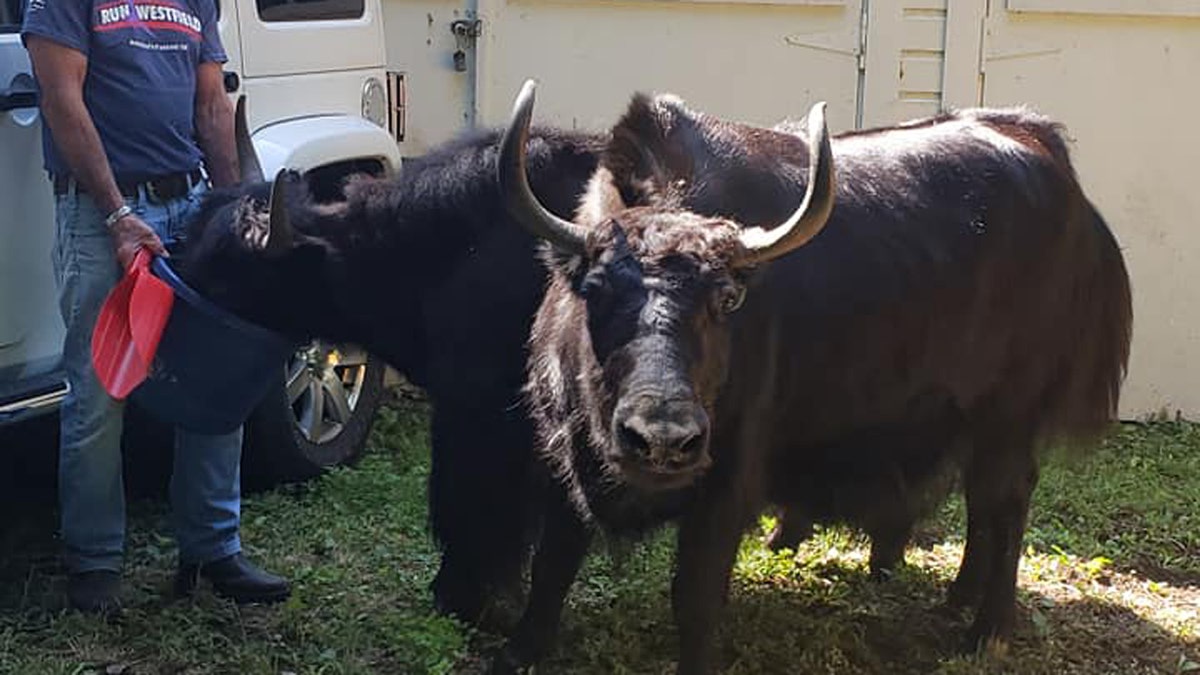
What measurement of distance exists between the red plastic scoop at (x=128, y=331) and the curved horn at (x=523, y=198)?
1087 mm

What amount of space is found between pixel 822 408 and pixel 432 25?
3564 mm

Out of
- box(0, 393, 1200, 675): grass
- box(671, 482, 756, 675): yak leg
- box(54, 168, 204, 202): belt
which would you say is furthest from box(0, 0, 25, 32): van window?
box(671, 482, 756, 675): yak leg

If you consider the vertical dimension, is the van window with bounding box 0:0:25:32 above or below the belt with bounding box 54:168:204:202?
above

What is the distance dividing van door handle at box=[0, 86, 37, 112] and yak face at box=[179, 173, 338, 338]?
0.57 meters

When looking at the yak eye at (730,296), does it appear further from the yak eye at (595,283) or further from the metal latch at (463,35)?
the metal latch at (463,35)

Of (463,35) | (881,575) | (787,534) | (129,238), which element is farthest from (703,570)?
(463,35)

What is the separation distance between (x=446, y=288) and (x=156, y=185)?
0.89 meters

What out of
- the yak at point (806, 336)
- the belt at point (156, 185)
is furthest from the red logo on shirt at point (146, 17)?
the yak at point (806, 336)

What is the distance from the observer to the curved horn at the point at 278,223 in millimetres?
4684

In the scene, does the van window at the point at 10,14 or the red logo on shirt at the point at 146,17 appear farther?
the van window at the point at 10,14

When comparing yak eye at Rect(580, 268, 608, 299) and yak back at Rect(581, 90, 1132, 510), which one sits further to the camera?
yak back at Rect(581, 90, 1132, 510)

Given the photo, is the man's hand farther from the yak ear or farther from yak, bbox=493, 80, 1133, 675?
the yak ear

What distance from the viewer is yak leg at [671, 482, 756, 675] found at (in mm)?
4258

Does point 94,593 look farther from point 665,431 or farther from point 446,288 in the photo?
point 665,431
